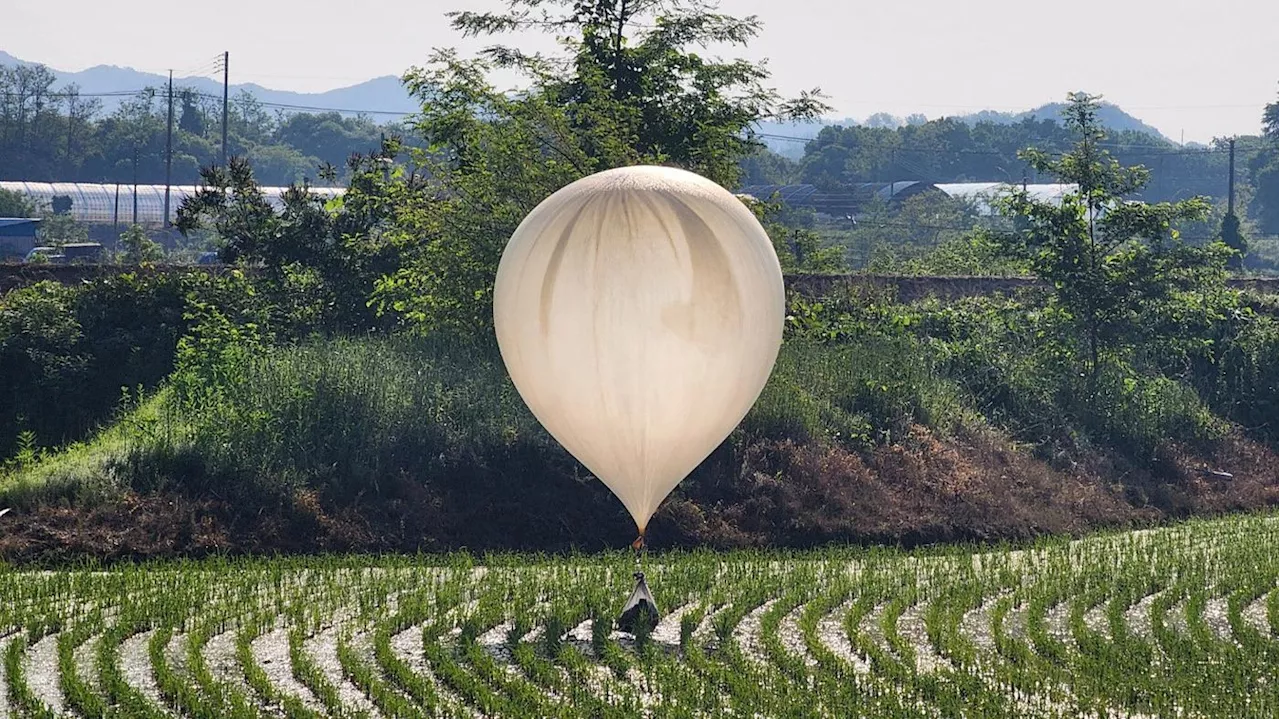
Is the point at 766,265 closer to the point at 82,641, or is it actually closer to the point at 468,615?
the point at 468,615

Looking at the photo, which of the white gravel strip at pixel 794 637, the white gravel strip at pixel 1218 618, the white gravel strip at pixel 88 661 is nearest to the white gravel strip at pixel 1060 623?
the white gravel strip at pixel 1218 618

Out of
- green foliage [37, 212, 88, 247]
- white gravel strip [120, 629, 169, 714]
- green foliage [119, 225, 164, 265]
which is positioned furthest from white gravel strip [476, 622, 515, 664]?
green foliage [37, 212, 88, 247]

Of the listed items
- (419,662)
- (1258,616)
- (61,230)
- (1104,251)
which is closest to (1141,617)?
(1258,616)

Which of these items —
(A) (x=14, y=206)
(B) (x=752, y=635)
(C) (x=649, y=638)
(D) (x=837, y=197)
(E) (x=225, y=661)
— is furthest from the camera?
(D) (x=837, y=197)

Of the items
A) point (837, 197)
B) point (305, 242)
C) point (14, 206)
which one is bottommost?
point (305, 242)

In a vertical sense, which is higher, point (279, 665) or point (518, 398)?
point (518, 398)

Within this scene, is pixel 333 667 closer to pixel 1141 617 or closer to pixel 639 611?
pixel 639 611
